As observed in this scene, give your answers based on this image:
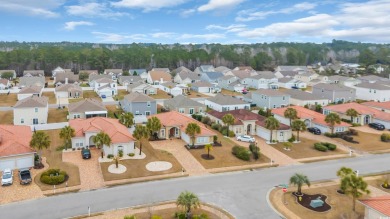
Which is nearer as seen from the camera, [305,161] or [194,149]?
[305,161]

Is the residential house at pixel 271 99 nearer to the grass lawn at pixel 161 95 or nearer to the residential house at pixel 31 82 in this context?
the grass lawn at pixel 161 95

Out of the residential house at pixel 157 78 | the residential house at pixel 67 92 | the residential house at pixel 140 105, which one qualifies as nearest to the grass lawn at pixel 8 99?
the residential house at pixel 67 92

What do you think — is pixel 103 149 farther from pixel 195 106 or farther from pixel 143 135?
pixel 195 106

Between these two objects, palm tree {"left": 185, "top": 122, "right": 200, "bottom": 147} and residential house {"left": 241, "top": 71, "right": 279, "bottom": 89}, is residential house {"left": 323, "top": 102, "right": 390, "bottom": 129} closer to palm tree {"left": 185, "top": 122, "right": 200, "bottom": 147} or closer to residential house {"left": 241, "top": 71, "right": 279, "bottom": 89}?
palm tree {"left": 185, "top": 122, "right": 200, "bottom": 147}

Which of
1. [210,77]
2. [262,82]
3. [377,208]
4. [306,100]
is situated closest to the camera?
[377,208]

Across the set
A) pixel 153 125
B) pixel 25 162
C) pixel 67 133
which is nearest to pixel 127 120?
pixel 153 125

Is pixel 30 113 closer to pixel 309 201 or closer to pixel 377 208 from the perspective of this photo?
pixel 309 201

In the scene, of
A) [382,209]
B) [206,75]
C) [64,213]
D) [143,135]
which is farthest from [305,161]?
[206,75]
